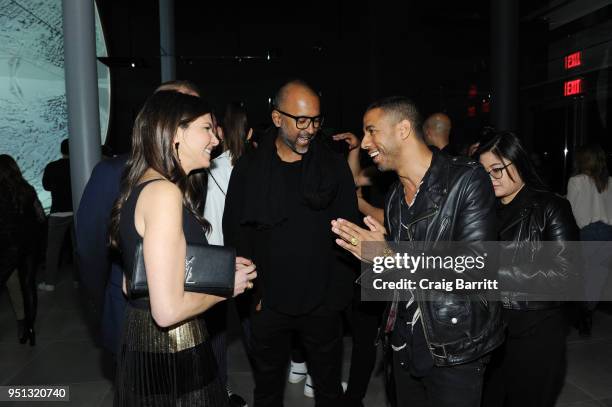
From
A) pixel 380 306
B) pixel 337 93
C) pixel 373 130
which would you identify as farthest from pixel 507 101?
pixel 373 130

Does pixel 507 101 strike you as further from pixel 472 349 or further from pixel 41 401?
pixel 41 401

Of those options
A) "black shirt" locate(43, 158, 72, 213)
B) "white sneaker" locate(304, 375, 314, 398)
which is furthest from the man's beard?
"black shirt" locate(43, 158, 72, 213)

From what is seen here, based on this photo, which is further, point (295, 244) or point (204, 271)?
point (295, 244)

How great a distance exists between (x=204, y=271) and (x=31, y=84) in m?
7.63

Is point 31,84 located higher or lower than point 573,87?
higher

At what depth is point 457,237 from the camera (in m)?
1.81

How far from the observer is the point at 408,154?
197 centimetres

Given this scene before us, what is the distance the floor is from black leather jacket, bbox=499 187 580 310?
1.55 meters

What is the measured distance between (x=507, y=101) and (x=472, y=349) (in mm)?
5763

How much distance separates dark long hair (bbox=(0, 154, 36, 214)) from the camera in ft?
14.1

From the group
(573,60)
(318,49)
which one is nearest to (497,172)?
(573,60)

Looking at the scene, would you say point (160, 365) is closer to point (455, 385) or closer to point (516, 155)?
point (455, 385)

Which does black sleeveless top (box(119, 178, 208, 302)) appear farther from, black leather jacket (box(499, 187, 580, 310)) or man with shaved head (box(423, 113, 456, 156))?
man with shaved head (box(423, 113, 456, 156))

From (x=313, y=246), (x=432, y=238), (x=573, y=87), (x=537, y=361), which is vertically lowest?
(x=537, y=361)
